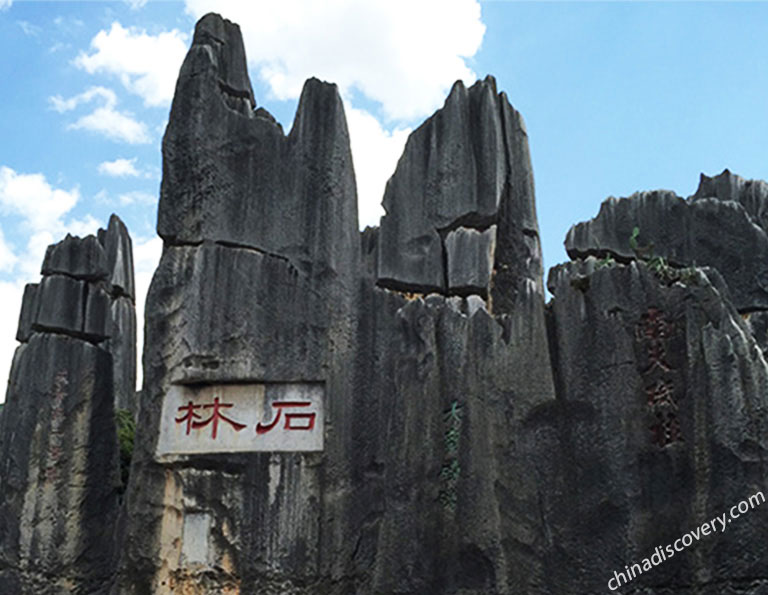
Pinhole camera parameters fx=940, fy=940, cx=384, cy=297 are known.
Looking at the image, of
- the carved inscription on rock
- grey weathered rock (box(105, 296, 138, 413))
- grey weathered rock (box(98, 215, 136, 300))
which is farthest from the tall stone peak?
the carved inscription on rock

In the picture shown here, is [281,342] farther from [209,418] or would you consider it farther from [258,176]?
[258,176]

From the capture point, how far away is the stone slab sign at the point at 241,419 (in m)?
7.52

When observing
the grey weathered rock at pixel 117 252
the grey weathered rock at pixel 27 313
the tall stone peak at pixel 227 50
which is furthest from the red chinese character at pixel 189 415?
the grey weathered rock at pixel 117 252

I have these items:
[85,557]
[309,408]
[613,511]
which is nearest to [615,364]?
[613,511]

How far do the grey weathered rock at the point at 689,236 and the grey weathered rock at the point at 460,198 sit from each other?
249 cm

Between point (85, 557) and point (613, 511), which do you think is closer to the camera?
point (613, 511)

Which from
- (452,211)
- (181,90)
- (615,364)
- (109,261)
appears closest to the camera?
(615,364)

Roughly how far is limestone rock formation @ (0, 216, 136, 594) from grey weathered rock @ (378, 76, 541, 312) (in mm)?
3110

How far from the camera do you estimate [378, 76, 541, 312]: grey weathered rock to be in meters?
9.02

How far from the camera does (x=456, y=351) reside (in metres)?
5.86

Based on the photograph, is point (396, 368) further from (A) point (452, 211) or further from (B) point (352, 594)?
(A) point (452, 211)

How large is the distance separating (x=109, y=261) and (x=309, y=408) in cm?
530

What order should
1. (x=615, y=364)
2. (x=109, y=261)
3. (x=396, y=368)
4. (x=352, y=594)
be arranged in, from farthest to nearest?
(x=109, y=261) → (x=352, y=594) → (x=396, y=368) → (x=615, y=364)

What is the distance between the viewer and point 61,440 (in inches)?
356
